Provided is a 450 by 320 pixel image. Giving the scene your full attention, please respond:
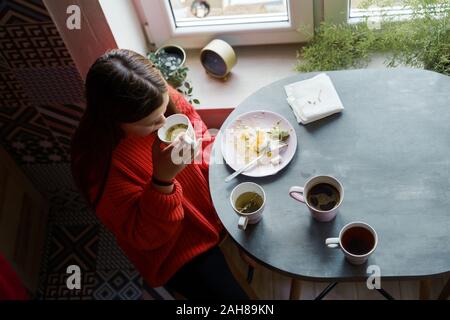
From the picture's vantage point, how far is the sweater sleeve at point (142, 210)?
3.76 feet

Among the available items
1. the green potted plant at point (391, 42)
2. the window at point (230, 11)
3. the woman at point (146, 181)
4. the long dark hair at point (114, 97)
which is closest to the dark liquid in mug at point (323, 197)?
the woman at point (146, 181)

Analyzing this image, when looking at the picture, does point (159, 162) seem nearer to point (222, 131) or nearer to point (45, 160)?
point (222, 131)

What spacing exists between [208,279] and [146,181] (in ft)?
1.10

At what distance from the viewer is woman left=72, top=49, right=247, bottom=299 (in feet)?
3.40

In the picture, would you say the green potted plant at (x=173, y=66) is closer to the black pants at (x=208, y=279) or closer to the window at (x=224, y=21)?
the window at (x=224, y=21)

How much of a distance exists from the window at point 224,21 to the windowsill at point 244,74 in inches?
1.4

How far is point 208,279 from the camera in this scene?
4.47 ft

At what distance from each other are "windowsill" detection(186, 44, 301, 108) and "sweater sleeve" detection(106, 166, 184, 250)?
0.52m

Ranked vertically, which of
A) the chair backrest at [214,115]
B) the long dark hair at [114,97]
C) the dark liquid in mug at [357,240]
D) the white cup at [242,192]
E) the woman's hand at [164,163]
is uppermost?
the long dark hair at [114,97]

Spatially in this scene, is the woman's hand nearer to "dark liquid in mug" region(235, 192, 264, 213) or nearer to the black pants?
"dark liquid in mug" region(235, 192, 264, 213)

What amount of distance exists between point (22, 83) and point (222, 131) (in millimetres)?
564

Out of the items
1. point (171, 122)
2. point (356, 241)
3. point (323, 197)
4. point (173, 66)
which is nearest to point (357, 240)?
point (356, 241)

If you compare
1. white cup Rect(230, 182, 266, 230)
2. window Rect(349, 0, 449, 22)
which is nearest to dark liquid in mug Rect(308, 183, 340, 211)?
white cup Rect(230, 182, 266, 230)

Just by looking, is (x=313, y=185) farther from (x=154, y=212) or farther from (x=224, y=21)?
(x=224, y=21)
